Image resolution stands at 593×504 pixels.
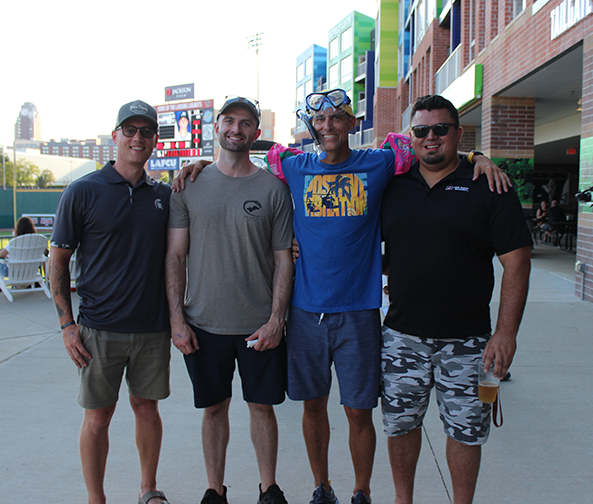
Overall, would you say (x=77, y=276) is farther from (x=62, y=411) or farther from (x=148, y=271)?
(x=62, y=411)

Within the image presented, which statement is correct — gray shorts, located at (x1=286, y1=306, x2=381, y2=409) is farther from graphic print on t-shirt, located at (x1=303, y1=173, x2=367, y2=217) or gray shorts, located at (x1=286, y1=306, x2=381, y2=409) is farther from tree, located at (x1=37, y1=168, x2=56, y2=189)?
tree, located at (x1=37, y1=168, x2=56, y2=189)

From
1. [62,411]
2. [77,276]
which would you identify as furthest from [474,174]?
[62,411]

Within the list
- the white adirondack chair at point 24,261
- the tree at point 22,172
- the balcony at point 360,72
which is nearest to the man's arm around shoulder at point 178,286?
the white adirondack chair at point 24,261

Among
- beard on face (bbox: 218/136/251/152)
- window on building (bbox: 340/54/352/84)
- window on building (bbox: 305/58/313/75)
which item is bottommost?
beard on face (bbox: 218/136/251/152)

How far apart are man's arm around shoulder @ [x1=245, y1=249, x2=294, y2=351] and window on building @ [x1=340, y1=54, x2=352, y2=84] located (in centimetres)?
5233

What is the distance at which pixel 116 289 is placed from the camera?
265cm

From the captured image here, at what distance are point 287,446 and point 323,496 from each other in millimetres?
719

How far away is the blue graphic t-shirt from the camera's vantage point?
2.64m

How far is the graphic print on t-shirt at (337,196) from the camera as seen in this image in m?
2.65

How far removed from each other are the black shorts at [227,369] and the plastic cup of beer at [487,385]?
1064 millimetres

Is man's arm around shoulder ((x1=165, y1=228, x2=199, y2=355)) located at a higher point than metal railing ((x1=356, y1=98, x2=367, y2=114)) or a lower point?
lower

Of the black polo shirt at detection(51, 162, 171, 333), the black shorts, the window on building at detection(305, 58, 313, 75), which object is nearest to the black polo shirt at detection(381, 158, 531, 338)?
the black shorts

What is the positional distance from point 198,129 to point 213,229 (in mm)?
24001

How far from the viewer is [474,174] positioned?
96.6 inches
